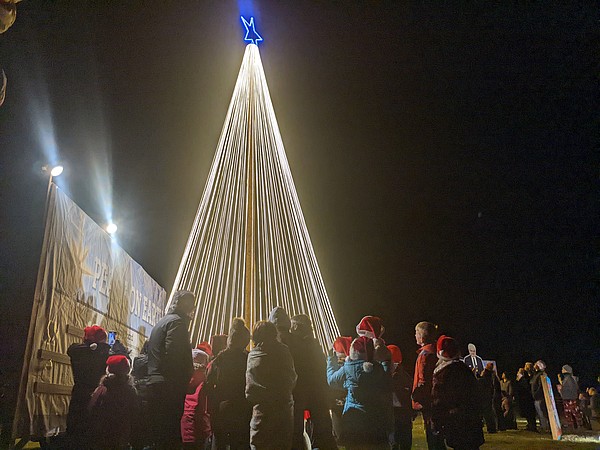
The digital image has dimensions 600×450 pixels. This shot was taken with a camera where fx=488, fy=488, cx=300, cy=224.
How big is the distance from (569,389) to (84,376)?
1224 cm

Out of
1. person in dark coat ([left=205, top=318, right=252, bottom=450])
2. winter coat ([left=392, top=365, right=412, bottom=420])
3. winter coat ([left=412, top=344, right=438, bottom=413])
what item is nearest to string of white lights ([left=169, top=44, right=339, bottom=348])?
winter coat ([left=392, top=365, right=412, bottom=420])

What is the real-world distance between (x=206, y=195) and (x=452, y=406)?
6134 millimetres

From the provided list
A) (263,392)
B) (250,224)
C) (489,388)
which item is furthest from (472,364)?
(263,392)

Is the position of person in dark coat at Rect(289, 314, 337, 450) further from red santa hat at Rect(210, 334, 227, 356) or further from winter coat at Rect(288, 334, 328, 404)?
red santa hat at Rect(210, 334, 227, 356)

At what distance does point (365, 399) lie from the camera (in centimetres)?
502

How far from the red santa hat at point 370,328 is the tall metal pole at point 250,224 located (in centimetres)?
344

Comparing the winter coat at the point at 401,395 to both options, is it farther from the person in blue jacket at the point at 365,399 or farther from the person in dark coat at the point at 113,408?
the person in dark coat at the point at 113,408

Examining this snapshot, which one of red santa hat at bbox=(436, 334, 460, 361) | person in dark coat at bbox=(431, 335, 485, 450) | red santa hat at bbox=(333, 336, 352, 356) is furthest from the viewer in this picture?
red santa hat at bbox=(333, 336, 352, 356)

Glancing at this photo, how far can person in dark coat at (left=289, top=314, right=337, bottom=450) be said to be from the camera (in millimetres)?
5309

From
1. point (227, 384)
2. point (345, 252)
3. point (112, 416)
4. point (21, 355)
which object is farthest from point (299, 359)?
point (345, 252)

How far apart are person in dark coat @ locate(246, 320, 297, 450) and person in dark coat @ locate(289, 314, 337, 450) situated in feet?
1.27

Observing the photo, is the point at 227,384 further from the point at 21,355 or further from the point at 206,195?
the point at 206,195

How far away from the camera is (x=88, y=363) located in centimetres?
551

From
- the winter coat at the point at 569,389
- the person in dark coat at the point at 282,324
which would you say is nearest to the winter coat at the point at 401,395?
the person in dark coat at the point at 282,324
